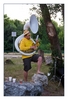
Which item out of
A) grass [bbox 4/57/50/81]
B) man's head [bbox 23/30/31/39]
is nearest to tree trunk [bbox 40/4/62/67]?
grass [bbox 4/57/50/81]

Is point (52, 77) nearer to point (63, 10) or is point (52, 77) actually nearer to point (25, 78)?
point (25, 78)

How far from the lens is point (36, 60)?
13.8 feet

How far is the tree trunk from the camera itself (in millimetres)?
4422

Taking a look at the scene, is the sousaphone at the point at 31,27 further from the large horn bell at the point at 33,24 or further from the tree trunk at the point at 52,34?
the tree trunk at the point at 52,34

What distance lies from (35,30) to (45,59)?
529 millimetres

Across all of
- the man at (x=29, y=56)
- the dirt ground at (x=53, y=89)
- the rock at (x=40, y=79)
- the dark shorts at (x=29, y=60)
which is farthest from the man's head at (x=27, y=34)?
the dirt ground at (x=53, y=89)

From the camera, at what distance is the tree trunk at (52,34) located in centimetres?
442

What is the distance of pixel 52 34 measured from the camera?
177 inches

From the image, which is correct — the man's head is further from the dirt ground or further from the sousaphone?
the dirt ground

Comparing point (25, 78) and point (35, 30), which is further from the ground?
point (35, 30)

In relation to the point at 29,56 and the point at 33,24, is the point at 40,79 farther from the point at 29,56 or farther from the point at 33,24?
the point at 33,24

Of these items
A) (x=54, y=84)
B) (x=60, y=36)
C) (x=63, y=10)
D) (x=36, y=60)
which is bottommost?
(x=54, y=84)

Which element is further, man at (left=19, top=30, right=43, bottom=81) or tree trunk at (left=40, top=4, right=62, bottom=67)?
tree trunk at (left=40, top=4, right=62, bottom=67)

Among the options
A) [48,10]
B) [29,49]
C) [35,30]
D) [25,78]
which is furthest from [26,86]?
[48,10]
